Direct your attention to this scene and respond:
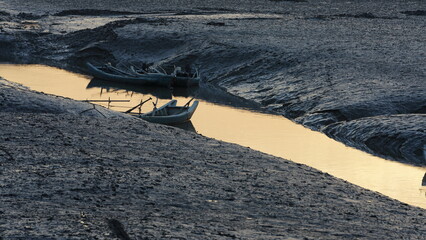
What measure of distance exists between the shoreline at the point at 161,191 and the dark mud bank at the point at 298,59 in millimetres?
6449

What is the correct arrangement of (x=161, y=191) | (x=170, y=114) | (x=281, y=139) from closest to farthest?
(x=161, y=191) → (x=281, y=139) → (x=170, y=114)

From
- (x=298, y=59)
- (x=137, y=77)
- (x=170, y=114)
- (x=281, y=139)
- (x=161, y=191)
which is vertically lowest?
(x=161, y=191)

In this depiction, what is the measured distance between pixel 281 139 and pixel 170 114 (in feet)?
13.5

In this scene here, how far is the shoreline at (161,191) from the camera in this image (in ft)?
31.3

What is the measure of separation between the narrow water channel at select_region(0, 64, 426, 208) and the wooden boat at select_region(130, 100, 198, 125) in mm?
482

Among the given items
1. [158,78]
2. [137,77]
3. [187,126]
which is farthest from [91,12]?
[187,126]

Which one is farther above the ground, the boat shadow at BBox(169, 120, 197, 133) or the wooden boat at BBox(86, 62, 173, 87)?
the wooden boat at BBox(86, 62, 173, 87)

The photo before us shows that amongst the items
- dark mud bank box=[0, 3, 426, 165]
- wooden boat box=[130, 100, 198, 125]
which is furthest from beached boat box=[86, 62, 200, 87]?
wooden boat box=[130, 100, 198, 125]

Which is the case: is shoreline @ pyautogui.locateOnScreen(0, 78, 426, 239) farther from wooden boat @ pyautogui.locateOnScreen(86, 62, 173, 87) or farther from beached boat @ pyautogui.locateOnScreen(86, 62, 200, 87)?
wooden boat @ pyautogui.locateOnScreen(86, 62, 173, 87)

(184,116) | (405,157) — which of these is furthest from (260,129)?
(405,157)

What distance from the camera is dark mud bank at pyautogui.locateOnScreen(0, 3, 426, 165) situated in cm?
2206

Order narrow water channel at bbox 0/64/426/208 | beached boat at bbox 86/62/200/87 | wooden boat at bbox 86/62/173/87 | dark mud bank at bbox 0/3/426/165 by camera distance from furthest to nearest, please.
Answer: wooden boat at bbox 86/62/173/87 < beached boat at bbox 86/62/200/87 < dark mud bank at bbox 0/3/426/165 < narrow water channel at bbox 0/64/426/208

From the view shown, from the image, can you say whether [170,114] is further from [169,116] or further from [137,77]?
[137,77]

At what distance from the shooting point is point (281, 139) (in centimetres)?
2173
